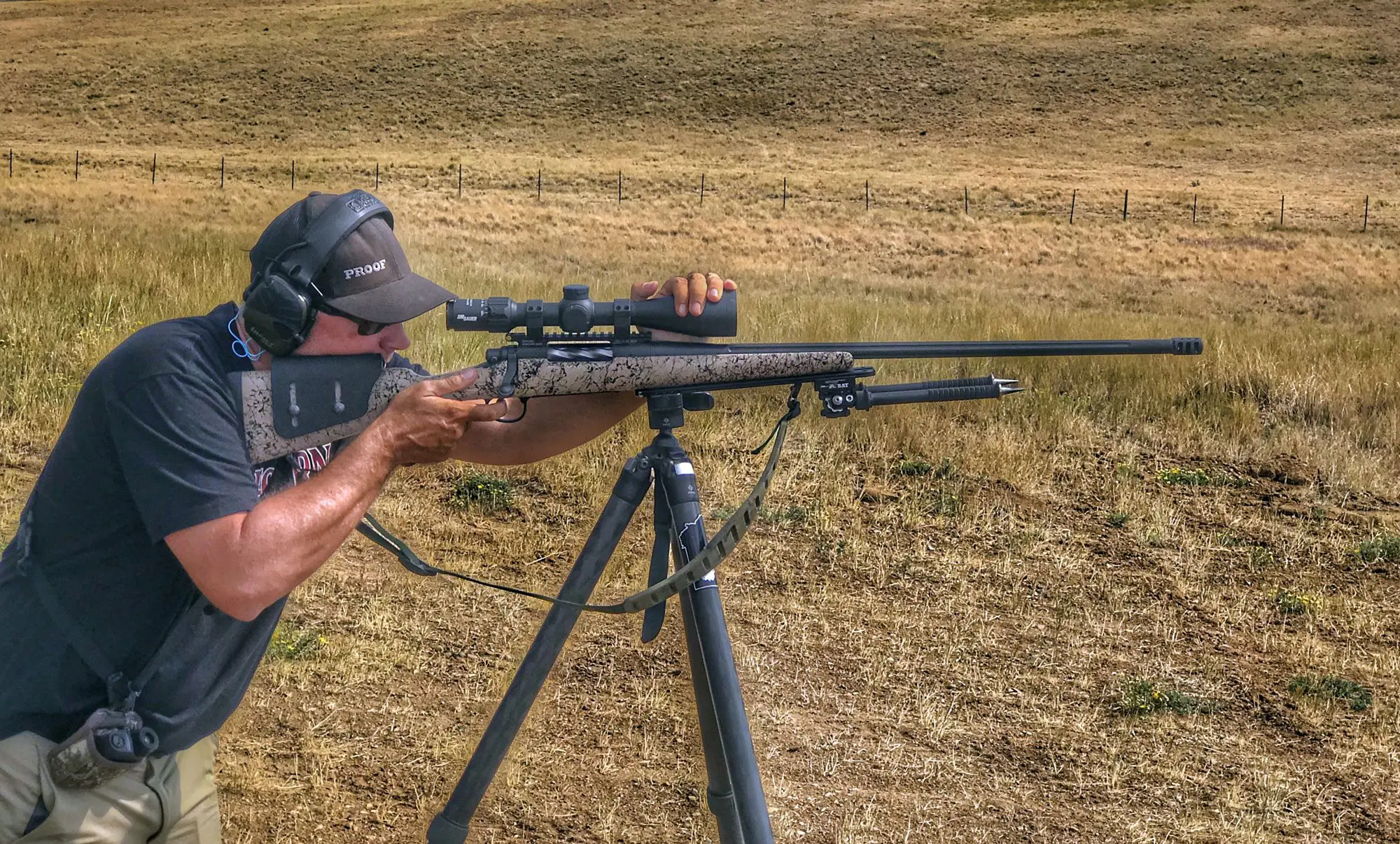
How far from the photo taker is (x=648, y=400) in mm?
3266

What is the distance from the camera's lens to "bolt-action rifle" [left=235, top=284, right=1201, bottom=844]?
9.44ft

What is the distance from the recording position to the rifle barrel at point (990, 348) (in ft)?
10.8

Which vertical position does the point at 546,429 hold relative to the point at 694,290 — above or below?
below

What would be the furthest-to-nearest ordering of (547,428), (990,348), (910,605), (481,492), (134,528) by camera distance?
(481,492), (910,605), (547,428), (990,348), (134,528)

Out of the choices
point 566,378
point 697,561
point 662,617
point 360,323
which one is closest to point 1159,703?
point 662,617

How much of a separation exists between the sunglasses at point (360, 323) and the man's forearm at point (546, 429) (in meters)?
0.67

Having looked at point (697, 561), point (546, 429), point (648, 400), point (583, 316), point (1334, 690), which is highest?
point (583, 316)

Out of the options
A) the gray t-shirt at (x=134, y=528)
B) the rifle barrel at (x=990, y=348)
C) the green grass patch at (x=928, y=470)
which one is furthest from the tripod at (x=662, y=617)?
the green grass patch at (x=928, y=470)

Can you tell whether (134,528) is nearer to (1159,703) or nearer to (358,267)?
(358,267)

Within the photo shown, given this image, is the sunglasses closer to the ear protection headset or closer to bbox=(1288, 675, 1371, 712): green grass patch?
the ear protection headset

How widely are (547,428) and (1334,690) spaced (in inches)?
155

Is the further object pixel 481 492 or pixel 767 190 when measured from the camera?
pixel 767 190

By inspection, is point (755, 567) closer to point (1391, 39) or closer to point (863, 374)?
point (863, 374)

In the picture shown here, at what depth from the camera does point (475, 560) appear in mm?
6449
